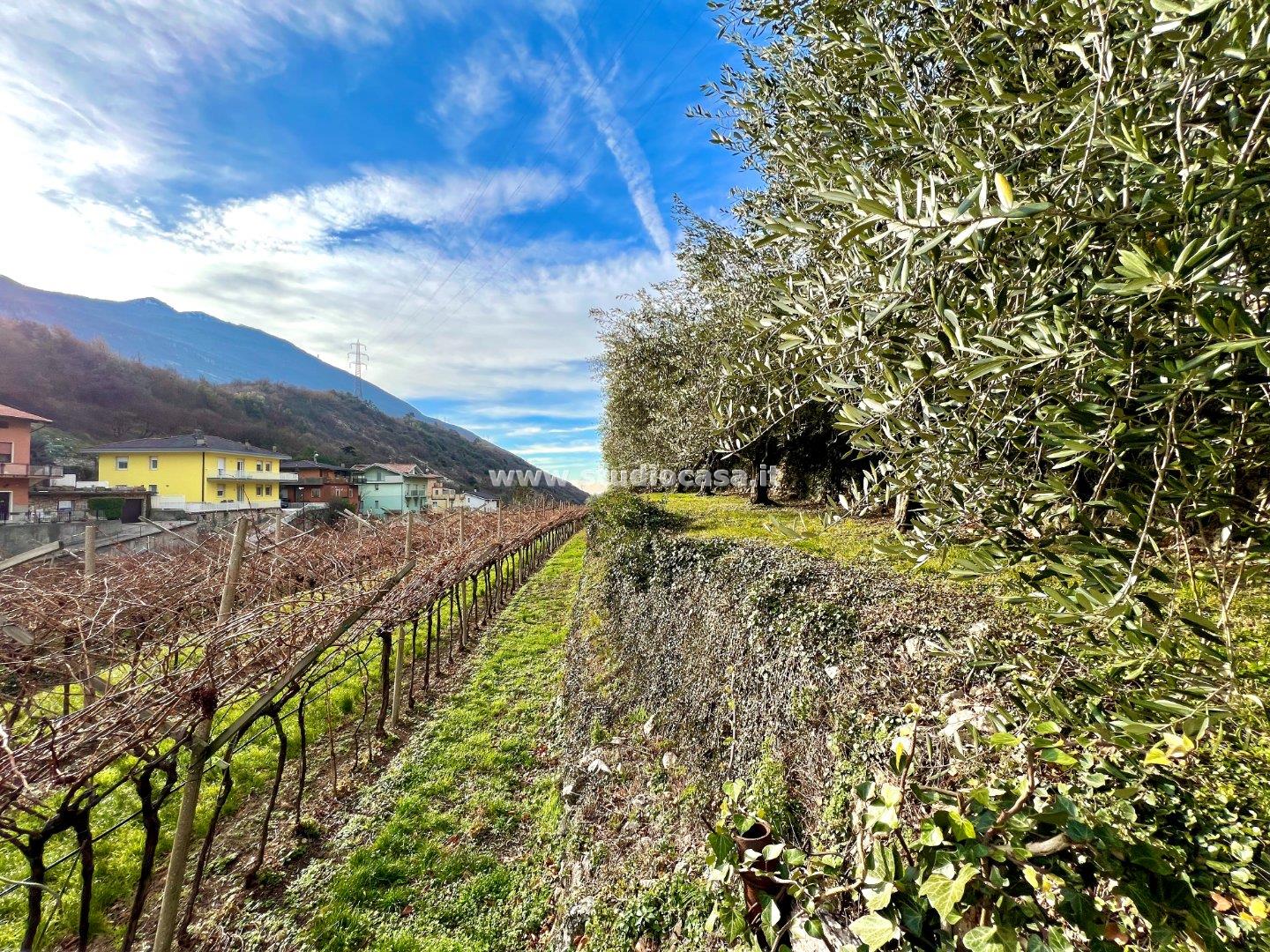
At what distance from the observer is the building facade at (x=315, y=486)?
1969 inches

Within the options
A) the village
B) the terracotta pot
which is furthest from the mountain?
the terracotta pot

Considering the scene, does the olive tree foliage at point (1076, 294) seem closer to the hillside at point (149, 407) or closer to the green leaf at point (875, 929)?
the green leaf at point (875, 929)

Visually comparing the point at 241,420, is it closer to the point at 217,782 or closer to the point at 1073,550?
the point at 217,782

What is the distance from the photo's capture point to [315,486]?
51.5 meters

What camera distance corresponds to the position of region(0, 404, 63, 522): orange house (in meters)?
29.1

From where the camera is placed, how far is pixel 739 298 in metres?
6.74

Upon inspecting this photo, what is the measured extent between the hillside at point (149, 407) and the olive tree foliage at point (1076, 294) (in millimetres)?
62661

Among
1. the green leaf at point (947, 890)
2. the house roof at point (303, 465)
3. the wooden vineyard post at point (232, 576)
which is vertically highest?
the house roof at point (303, 465)

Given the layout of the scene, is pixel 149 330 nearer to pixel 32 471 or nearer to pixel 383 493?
pixel 383 493

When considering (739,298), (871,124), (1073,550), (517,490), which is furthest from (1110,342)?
(517,490)

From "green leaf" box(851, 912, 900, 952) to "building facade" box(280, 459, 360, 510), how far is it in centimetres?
5607

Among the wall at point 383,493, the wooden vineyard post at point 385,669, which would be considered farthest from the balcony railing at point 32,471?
the wooden vineyard post at point 385,669

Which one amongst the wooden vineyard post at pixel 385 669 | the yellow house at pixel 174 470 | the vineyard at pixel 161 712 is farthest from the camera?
the yellow house at pixel 174 470

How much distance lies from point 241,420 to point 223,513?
3775 cm
